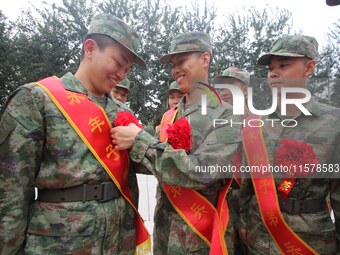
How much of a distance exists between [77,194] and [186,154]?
678mm

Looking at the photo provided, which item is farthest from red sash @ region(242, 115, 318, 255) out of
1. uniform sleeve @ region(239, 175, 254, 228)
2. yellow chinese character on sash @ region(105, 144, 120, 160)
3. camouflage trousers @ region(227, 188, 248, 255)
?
yellow chinese character on sash @ region(105, 144, 120, 160)

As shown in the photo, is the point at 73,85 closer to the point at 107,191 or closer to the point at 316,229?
the point at 107,191

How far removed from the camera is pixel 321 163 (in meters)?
2.26

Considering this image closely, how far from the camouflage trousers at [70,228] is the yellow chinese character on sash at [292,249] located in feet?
4.14

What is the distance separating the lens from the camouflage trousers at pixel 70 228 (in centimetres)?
179

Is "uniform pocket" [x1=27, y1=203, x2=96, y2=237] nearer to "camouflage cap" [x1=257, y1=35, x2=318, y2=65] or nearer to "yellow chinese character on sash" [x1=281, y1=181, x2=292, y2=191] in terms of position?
"yellow chinese character on sash" [x1=281, y1=181, x2=292, y2=191]

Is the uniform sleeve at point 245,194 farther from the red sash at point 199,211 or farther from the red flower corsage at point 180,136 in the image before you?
the red flower corsage at point 180,136

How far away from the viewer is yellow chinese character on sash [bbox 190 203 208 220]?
7.34 ft

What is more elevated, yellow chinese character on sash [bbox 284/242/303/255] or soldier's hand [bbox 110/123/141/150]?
soldier's hand [bbox 110/123/141/150]

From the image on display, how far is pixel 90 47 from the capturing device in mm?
2105

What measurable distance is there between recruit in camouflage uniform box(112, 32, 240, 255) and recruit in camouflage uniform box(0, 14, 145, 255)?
308 mm

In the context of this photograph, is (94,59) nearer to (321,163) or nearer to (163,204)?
(163,204)

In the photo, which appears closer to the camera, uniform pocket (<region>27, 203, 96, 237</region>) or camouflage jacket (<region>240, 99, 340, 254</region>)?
uniform pocket (<region>27, 203, 96, 237</region>)

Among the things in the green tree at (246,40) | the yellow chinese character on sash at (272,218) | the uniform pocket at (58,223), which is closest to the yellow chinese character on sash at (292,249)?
the yellow chinese character on sash at (272,218)
